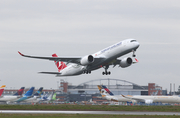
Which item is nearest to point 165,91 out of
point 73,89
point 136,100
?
point 73,89

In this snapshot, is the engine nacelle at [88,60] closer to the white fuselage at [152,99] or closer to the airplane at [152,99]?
the airplane at [152,99]

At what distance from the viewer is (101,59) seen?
181ft

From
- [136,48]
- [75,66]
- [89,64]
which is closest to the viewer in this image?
[136,48]

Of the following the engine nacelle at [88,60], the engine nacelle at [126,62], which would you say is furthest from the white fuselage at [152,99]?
the engine nacelle at [88,60]

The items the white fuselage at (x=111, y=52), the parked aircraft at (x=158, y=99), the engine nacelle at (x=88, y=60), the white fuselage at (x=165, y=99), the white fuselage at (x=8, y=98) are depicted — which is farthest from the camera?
the white fuselage at (x=8, y=98)

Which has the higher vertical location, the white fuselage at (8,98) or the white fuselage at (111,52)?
the white fuselage at (111,52)

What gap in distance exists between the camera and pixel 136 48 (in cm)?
5278

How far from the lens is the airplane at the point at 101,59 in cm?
5259

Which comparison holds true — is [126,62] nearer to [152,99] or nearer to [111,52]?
[111,52]

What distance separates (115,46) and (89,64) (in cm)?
721

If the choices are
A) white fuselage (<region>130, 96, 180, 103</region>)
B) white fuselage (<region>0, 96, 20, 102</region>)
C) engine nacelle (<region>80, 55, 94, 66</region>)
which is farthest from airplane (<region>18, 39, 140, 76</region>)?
white fuselage (<region>0, 96, 20, 102</region>)

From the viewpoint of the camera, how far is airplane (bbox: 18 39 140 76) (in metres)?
52.6

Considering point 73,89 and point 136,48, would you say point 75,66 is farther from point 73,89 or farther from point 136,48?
point 73,89

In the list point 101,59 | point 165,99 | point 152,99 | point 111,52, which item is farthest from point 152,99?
point 111,52
